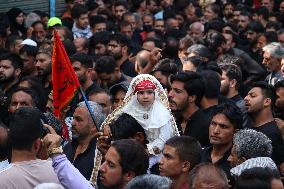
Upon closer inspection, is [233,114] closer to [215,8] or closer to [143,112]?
[143,112]

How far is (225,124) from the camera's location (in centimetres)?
692

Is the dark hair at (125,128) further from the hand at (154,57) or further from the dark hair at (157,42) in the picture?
the dark hair at (157,42)

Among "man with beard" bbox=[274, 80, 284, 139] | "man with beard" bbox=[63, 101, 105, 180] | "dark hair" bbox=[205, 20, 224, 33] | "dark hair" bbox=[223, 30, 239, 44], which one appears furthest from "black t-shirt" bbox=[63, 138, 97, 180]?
"dark hair" bbox=[205, 20, 224, 33]

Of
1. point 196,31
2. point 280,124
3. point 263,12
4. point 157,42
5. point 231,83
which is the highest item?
point 280,124

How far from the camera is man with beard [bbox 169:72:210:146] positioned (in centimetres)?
773

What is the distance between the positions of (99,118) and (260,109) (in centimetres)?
156

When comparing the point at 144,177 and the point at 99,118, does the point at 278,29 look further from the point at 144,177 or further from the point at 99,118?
the point at 144,177

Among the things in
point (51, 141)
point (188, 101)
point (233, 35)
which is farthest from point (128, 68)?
point (51, 141)

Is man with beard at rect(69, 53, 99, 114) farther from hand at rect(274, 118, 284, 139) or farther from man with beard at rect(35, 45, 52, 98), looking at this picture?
hand at rect(274, 118, 284, 139)

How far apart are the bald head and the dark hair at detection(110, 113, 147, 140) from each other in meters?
1.44

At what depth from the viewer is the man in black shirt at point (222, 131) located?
22.5ft

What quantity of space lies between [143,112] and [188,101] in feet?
2.59

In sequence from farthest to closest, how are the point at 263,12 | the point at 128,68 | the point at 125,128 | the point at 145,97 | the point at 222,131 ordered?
the point at 263,12 < the point at 128,68 < the point at 145,97 < the point at 222,131 < the point at 125,128

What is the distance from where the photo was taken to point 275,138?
7.22 m
